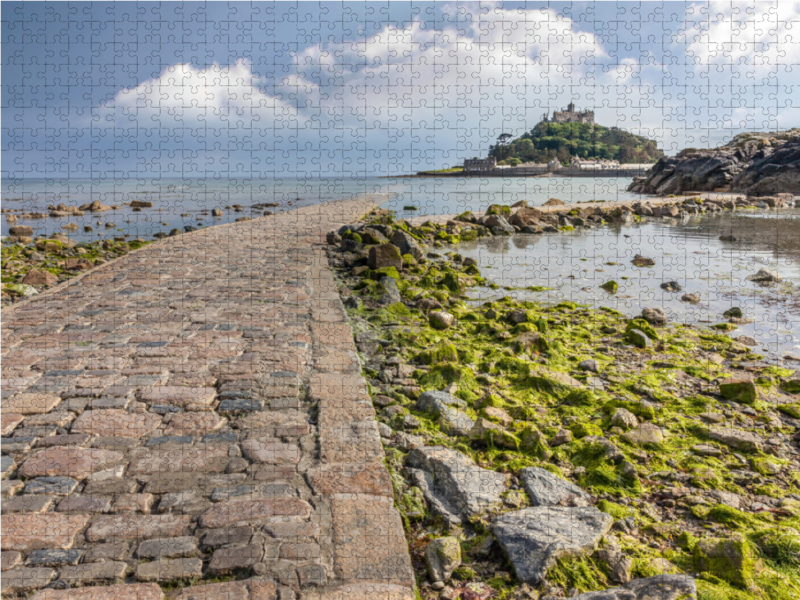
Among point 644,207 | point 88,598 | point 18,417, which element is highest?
point 644,207

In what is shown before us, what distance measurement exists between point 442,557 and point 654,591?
0.86 m

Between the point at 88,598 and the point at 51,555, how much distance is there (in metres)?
0.38

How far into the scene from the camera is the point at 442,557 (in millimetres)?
2373

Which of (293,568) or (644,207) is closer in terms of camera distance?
(293,568)

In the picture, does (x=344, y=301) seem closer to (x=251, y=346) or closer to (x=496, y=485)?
(x=251, y=346)

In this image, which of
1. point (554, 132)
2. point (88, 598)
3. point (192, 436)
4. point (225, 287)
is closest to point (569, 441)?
point (192, 436)

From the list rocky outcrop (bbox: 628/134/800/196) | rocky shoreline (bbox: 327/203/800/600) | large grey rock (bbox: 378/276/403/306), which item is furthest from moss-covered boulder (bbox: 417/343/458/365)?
rocky outcrop (bbox: 628/134/800/196)

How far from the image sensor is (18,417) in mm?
3520

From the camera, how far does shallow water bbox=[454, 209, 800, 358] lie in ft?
23.9

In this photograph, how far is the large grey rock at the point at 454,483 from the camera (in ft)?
9.09

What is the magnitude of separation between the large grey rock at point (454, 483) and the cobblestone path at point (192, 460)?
0.87ft

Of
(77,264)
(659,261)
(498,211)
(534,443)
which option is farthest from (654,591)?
(498,211)

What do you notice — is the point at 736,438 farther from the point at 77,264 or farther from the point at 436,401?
the point at 77,264

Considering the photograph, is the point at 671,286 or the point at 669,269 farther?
the point at 669,269
